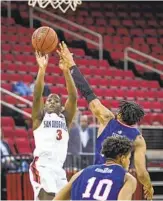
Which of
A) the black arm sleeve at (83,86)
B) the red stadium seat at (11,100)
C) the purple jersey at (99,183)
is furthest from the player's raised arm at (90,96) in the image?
the red stadium seat at (11,100)

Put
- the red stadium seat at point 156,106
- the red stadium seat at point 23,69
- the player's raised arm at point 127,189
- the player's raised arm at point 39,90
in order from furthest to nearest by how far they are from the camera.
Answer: the red stadium seat at point 23,69
the red stadium seat at point 156,106
the player's raised arm at point 39,90
the player's raised arm at point 127,189

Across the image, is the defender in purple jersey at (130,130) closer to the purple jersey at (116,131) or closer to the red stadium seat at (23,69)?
the purple jersey at (116,131)

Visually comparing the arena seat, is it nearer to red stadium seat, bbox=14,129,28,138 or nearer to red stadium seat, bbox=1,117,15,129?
red stadium seat, bbox=14,129,28,138

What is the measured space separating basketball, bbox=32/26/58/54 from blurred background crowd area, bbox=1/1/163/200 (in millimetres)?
3925

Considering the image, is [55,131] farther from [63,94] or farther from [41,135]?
[63,94]

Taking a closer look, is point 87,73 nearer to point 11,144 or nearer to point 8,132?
point 8,132

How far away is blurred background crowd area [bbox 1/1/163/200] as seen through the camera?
487 inches

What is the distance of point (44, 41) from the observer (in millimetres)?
7707

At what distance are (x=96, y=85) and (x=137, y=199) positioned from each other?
17.9 feet

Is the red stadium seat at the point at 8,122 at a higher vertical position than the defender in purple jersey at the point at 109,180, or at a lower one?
lower

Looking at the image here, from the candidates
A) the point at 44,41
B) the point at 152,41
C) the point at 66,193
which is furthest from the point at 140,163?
the point at 152,41

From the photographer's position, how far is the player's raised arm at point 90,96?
616 centimetres

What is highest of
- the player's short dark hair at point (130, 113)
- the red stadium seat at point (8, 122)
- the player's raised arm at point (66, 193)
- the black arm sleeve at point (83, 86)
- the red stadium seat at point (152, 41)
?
the red stadium seat at point (152, 41)

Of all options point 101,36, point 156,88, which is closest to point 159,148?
point 156,88
